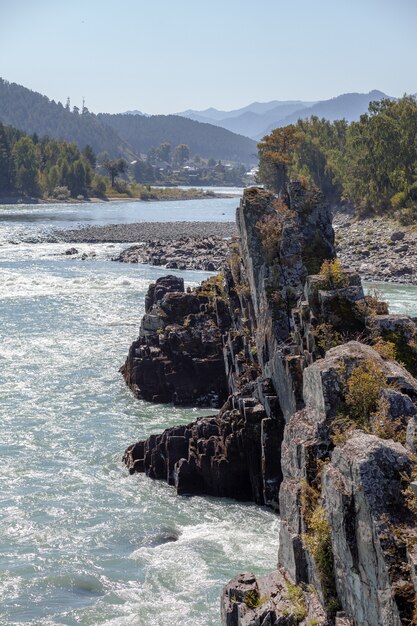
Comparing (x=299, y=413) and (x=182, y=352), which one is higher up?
(x=299, y=413)

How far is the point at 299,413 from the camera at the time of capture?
21625 mm

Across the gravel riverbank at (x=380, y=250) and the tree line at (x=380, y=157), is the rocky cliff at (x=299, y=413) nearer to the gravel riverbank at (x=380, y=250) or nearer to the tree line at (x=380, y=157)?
the gravel riverbank at (x=380, y=250)

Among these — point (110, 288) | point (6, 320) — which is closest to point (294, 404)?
point (6, 320)

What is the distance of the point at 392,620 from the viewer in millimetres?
13641

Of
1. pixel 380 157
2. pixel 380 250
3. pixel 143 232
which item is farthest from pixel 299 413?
pixel 143 232

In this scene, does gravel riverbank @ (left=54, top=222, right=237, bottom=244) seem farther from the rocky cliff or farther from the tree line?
the rocky cliff

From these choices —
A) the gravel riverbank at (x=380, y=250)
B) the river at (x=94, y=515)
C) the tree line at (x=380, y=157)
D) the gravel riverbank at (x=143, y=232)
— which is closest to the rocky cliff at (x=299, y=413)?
the river at (x=94, y=515)

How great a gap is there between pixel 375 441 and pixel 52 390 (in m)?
31.1

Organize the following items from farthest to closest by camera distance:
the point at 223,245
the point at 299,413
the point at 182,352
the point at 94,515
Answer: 1. the point at 223,245
2. the point at 182,352
3. the point at 94,515
4. the point at 299,413

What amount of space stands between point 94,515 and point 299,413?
10688 millimetres

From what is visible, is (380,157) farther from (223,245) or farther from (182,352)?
(182,352)

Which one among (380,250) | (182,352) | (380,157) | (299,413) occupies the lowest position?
(182,352)

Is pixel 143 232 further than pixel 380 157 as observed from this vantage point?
Yes

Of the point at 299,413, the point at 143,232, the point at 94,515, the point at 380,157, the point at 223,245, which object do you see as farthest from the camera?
the point at 143,232
